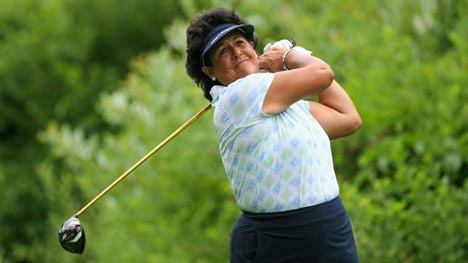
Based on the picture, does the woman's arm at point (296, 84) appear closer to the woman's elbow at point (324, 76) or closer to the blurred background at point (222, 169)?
the woman's elbow at point (324, 76)

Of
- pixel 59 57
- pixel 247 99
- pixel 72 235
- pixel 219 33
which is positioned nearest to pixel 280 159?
pixel 247 99

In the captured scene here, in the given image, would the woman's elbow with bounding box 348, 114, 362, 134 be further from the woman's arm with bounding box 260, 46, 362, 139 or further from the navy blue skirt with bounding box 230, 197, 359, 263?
the navy blue skirt with bounding box 230, 197, 359, 263

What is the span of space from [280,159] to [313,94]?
0.28 metres

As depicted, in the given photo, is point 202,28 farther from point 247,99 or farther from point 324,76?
point 324,76

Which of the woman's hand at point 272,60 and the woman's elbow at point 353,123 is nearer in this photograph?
the woman's hand at point 272,60

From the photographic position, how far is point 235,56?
474 cm

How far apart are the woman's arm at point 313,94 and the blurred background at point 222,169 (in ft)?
7.80

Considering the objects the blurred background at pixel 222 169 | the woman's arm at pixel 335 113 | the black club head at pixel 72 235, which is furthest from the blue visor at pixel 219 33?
the blurred background at pixel 222 169

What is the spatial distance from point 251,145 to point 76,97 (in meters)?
11.0

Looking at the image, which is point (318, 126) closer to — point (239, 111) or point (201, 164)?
point (239, 111)

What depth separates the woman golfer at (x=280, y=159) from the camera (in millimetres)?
4480

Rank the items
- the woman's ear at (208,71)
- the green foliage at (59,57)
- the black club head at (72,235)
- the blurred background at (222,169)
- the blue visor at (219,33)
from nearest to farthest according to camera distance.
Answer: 1. the blue visor at (219,33)
2. the woman's ear at (208,71)
3. the black club head at (72,235)
4. the blurred background at (222,169)
5. the green foliage at (59,57)

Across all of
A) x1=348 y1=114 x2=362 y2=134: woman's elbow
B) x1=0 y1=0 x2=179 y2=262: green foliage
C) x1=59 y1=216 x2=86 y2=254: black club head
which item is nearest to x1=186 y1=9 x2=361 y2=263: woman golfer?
x1=348 y1=114 x2=362 y2=134: woman's elbow

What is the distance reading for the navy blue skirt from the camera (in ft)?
14.8
